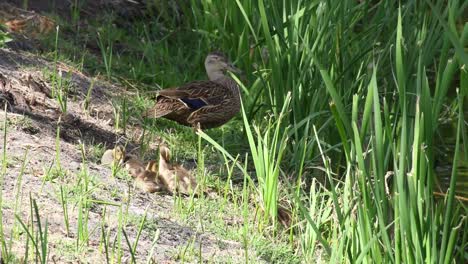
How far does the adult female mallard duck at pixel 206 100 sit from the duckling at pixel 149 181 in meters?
1.16

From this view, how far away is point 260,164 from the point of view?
200 inches

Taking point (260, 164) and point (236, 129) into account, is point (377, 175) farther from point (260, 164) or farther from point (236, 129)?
point (236, 129)

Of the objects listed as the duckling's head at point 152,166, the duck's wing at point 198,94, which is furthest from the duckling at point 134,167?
the duck's wing at point 198,94

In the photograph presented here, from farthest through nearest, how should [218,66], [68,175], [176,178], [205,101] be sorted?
[218,66] → [205,101] → [176,178] → [68,175]

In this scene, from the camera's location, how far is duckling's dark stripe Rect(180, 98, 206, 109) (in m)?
6.60

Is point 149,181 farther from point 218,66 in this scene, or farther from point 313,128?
point 218,66

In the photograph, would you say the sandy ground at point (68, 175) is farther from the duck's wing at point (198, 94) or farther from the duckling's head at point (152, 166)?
the duck's wing at point (198, 94)

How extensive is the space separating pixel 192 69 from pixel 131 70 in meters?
0.71

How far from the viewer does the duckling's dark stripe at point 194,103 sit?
21.7 feet

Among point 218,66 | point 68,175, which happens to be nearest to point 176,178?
point 68,175

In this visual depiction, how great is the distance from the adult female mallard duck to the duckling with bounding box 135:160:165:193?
1163 mm

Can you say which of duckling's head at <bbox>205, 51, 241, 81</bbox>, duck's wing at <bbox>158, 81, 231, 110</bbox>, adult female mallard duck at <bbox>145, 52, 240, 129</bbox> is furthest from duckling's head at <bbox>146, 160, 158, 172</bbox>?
duckling's head at <bbox>205, 51, 241, 81</bbox>

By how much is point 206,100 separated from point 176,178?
1.64 meters

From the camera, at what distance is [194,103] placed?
6.65 metres
